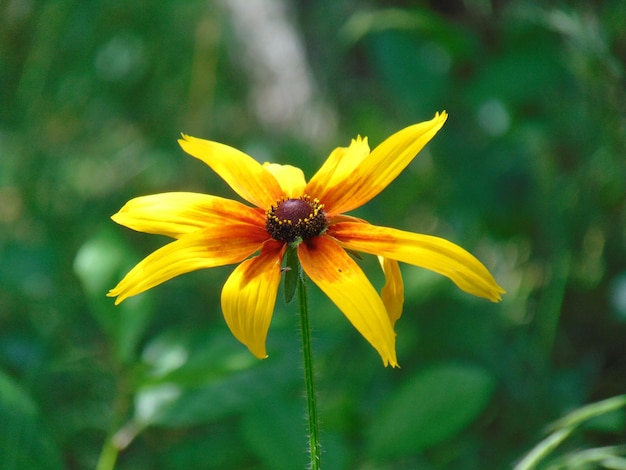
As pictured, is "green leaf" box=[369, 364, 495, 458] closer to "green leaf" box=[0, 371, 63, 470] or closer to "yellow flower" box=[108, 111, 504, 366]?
"yellow flower" box=[108, 111, 504, 366]

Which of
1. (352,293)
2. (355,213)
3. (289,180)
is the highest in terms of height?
(355,213)

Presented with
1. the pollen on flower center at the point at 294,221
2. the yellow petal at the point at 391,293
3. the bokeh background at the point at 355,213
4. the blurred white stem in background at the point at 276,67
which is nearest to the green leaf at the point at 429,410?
the bokeh background at the point at 355,213

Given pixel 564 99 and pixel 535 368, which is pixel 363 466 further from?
pixel 564 99

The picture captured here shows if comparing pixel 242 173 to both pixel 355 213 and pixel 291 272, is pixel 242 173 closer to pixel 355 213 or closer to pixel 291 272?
pixel 291 272

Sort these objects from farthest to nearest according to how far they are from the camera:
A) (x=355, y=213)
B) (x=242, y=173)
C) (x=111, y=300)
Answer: (x=355, y=213) < (x=111, y=300) < (x=242, y=173)

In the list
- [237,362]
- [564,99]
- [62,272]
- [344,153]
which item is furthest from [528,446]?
[62,272]

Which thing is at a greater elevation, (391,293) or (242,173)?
(242,173)

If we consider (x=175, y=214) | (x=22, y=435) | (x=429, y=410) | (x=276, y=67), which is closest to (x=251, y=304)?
(x=175, y=214)
